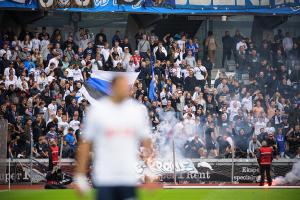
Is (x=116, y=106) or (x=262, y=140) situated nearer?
(x=116, y=106)

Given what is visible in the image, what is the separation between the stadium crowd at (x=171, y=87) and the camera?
2647 cm

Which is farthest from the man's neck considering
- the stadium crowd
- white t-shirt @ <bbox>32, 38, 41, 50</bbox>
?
white t-shirt @ <bbox>32, 38, 41, 50</bbox>

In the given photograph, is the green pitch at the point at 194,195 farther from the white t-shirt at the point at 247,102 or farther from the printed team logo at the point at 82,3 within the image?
the printed team logo at the point at 82,3

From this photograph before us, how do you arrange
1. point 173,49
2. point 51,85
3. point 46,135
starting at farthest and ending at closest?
point 173,49 → point 51,85 → point 46,135

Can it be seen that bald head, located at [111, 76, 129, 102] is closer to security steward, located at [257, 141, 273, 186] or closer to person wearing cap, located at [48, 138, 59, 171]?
person wearing cap, located at [48, 138, 59, 171]

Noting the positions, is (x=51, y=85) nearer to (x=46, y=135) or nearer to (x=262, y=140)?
(x=46, y=135)

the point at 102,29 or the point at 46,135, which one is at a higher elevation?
the point at 102,29

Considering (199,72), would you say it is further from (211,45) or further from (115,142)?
(115,142)

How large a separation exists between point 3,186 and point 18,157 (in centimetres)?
131

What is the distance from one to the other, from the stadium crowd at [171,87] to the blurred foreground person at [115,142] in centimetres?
1532

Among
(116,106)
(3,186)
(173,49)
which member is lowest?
(3,186)

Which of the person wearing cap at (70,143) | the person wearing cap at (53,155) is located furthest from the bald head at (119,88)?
the person wearing cap at (70,143)

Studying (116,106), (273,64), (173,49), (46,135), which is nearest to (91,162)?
(46,135)

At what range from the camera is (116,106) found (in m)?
8.98
